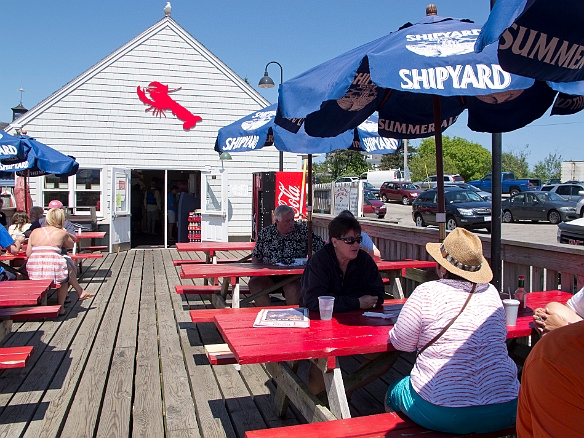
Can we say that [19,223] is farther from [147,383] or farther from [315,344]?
[315,344]

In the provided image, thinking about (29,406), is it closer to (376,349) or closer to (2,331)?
(2,331)

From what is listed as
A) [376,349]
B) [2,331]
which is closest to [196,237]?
[2,331]

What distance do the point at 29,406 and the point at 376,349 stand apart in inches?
103

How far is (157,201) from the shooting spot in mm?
18141

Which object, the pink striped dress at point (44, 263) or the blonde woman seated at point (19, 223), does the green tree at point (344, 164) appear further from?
the pink striped dress at point (44, 263)

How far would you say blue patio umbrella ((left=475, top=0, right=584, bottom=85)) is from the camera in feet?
6.75

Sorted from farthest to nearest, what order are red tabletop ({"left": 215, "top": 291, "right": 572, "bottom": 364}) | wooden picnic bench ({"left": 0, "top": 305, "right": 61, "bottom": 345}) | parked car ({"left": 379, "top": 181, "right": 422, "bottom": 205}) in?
1. parked car ({"left": 379, "top": 181, "right": 422, "bottom": 205})
2. wooden picnic bench ({"left": 0, "top": 305, "right": 61, "bottom": 345})
3. red tabletop ({"left": 215, "top": 291, "right": 572, "bottom": 364})

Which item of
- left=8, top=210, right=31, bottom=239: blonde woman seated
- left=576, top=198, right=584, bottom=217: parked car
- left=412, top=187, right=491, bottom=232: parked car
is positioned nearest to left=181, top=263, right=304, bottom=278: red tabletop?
left=8, top=210, right=31, bottom=239: blonde woman seated

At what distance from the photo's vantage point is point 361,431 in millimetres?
2541

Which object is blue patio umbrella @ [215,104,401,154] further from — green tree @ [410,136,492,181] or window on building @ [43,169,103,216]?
green tree @ [410,136,492,181]

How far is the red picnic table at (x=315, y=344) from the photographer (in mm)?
2861

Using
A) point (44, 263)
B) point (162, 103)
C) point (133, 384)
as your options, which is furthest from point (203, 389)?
point (162, 103)

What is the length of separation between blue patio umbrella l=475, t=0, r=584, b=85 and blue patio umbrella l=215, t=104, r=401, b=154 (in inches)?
147

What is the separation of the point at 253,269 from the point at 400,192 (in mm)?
36646
